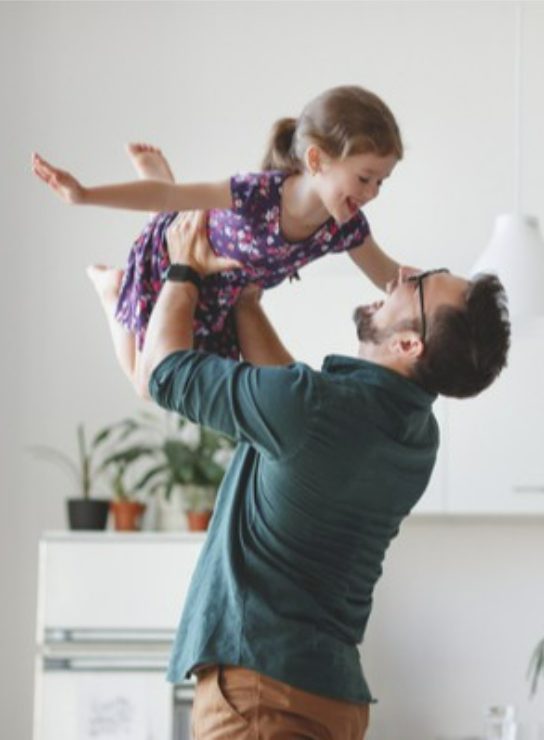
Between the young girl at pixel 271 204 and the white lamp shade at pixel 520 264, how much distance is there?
60.2 inches

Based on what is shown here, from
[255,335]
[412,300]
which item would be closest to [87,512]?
[255,335]

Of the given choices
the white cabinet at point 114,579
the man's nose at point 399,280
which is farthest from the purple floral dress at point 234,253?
the white cabinet at point 114,579

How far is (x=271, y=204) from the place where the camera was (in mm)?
2521

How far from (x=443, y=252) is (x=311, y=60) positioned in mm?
812

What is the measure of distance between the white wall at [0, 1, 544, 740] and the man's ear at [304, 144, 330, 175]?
3107 mm

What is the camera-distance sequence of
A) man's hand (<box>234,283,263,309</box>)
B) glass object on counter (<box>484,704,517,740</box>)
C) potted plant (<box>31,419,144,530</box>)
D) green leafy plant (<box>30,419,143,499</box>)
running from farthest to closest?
green leafy plant (<box>30,419,143,499</box>) → potted plant (<box>31,419,144,530</box>) → glass object on counter (<box>484,704,517,740</box>) → man's hand (<box>234,283,263,309</box>)

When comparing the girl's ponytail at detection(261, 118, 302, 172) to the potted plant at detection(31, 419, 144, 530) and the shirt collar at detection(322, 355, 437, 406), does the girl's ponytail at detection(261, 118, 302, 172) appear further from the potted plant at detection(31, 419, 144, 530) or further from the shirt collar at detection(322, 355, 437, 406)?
the potted plant at detection(31, 419, 144, 530)

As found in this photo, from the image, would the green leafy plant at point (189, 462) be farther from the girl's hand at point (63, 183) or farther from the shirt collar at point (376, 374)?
the girl's hand at point (63, 183)

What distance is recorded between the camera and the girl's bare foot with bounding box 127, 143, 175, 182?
2.68m

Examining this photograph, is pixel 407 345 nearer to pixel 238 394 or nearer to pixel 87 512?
pixel 238 394

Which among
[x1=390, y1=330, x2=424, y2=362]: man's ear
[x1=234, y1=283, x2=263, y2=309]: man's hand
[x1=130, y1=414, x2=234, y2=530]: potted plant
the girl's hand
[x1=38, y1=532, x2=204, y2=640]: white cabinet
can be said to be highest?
the girl's hand

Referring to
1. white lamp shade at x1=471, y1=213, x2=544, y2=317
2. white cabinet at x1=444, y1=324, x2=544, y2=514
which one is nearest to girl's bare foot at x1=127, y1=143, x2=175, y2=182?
white lamp shade at x1=471, y1=213, x2=544, y2=317

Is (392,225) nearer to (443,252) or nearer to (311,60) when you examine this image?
(443,252)

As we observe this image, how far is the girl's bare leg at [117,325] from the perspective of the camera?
2.73m
